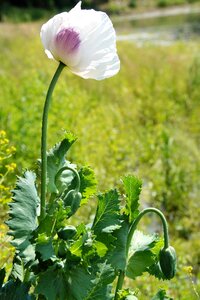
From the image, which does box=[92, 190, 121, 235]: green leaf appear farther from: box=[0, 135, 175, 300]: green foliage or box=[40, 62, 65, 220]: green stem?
box=[40, 62, 65, 220]: green stem

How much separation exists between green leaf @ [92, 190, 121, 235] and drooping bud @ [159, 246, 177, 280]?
138mm

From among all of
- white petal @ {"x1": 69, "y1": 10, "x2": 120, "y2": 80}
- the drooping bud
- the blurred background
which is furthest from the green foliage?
the blurred background

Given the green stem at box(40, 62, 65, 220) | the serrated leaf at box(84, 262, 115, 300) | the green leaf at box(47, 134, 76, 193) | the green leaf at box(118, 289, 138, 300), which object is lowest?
the green leaf at box(118, 289, 138, 300)

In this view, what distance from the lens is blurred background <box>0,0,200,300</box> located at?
409cm

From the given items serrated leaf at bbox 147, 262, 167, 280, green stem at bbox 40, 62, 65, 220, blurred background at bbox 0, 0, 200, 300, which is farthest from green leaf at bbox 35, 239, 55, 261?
blurred background at bbox 0, 0, 200, 300

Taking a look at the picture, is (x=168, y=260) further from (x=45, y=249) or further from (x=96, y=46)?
(x=96, y=46)

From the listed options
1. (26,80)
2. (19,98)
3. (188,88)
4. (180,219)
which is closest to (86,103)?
(26,80)

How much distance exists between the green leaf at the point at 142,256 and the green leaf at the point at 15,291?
269mm

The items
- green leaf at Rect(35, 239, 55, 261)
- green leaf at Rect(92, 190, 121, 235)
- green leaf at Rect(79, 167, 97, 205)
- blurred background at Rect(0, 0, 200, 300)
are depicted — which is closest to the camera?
green leaf at Rect(35, 239, 55, 261)

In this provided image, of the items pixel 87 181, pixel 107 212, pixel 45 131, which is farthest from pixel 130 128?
pixel 45 131

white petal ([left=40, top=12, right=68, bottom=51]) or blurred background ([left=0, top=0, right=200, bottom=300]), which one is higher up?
white petal ([left=40, top=12, right=68, bottom=51])

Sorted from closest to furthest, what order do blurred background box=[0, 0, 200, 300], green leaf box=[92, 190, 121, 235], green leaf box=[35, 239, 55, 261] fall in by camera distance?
green leaf box=[35, 239, 55, 261]
green leaf box=[92, 190, 121, 235]
blurred background box=[0, 0, 200, 300]

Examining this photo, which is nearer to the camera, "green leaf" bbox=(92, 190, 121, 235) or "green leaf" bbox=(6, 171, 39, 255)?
"green leaf" bbox=(6, 171, 39, 255)

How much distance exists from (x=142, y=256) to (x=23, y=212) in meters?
0.34
